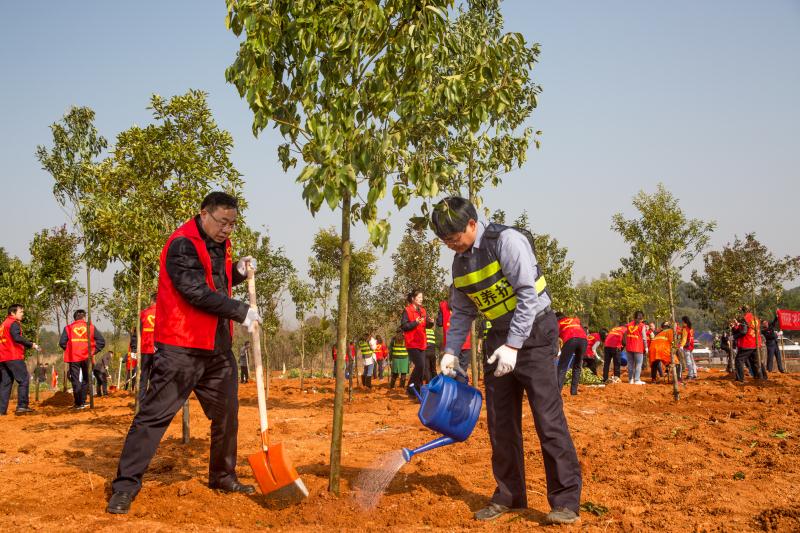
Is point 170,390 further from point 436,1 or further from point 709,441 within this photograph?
point 709,441

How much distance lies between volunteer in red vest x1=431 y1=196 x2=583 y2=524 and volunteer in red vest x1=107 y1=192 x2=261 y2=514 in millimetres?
1609

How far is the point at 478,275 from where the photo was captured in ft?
13.6

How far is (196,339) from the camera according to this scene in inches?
176

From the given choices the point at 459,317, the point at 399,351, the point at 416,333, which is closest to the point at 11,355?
Answer: the point at 416,333

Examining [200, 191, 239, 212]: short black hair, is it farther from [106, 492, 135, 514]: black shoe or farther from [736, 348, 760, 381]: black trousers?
[736, 348, 760, 381]: black trousers

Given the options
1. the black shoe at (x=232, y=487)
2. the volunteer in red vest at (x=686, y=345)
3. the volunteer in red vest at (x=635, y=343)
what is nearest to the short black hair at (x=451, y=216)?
the black shoe at (x=232, y=487)

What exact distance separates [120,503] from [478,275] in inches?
111

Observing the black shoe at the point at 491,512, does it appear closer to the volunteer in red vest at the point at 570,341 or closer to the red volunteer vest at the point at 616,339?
the volunteer in red vest at the point at 570,341

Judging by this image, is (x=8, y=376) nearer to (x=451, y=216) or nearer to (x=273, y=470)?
(x=273, y=470)

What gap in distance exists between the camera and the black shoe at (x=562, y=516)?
146 inches

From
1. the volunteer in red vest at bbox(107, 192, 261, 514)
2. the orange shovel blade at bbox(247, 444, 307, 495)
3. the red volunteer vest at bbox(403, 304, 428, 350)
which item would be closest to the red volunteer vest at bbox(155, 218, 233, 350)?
the volunteer in red vest at bbox(107, 192, 261, 514)

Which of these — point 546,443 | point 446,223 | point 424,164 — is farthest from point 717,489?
point 424,164

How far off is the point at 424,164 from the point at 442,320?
A: 7.72 metres

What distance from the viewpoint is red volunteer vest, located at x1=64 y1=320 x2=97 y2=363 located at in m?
12.2
